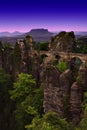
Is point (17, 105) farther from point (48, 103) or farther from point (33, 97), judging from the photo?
point (48, 103)

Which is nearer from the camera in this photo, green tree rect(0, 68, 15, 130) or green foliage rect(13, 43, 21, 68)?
green tree rect(0, 68, 15, 130)

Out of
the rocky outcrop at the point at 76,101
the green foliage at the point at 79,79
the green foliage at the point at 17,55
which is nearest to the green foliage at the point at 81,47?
the green foliage at the point at 17,55

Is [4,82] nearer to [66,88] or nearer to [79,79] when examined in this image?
[66,88]

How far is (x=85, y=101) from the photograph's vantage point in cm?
4169

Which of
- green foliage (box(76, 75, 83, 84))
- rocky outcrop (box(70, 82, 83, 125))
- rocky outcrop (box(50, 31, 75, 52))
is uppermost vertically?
rocky outcrop (box(50, 31, 75, 52))

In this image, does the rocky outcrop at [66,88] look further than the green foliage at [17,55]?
No

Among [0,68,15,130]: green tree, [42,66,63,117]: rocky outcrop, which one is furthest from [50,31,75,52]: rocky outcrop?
[42,66,63,117]: rocky outcrop

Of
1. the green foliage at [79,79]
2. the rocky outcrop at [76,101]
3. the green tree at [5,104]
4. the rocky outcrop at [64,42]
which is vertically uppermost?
the rocky outcrop at [64,42]

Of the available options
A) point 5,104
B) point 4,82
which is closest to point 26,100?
point 5,104

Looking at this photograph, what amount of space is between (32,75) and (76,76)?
1407 cm

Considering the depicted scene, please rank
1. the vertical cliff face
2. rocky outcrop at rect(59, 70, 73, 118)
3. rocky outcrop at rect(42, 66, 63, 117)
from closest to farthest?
the vertical cliff face < rocky outcrop at rect(59, 70, 73, 118) < rocky outcrop at rect(42, 66, 63, 117)

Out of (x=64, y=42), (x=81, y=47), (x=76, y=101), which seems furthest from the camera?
(x=81, y=47)

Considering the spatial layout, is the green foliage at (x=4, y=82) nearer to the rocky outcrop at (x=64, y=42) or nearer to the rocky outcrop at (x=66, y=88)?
the rocky outcrop at (x=64, y=42)

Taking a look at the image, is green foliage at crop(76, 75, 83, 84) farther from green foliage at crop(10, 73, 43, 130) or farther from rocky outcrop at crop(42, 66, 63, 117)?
green foliage at crop(10, 73, 43, 130)
